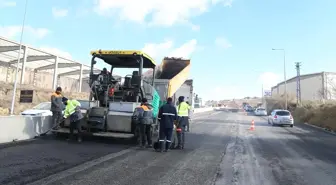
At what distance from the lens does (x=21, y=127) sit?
1065cm

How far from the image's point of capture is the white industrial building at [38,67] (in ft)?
103

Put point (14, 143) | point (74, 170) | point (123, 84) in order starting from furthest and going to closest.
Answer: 1. point (123, 84)
2. point (14, 143)
3. point (74, 170)

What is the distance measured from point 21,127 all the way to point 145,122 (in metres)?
4.26

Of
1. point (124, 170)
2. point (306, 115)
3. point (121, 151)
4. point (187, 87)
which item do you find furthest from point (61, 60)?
point (124, 170)

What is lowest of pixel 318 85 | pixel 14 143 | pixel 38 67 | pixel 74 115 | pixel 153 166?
pixel 153 166

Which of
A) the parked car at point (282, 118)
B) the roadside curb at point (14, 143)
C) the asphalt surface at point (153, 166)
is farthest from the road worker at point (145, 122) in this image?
the parked car at point (282, 118)

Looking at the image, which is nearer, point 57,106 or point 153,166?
point 153,166

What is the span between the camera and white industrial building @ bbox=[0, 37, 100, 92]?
3145 cm

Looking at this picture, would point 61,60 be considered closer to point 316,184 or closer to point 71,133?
point 71,133

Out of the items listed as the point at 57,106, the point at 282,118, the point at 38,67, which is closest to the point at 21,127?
the point at 57,106

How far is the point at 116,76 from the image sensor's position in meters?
11.8

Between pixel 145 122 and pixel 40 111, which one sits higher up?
pixel 40 111

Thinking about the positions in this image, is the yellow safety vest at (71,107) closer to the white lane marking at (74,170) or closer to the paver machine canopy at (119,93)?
the paver machine canopy at (119,93)

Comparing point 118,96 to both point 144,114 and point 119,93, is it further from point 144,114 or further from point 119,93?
point 144,114
